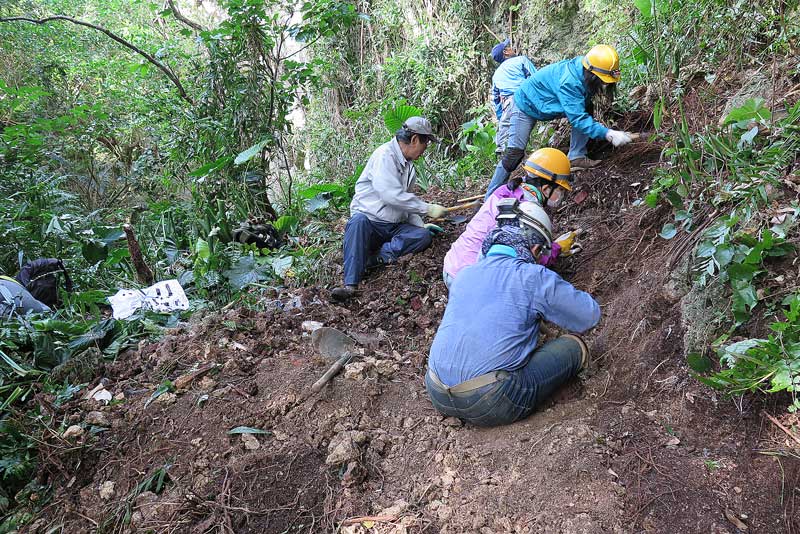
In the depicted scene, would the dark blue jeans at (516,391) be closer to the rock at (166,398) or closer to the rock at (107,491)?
the rock at (166,398)

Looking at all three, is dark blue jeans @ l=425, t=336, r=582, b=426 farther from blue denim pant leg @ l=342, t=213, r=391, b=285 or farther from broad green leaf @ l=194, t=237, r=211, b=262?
broad green leaf @ l=194, t=237, r=211, b=262

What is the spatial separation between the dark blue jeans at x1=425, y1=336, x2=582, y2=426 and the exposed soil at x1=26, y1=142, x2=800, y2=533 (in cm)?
10

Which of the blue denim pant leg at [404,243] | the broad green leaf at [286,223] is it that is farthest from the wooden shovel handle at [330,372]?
the broad green leaf at [286,223]

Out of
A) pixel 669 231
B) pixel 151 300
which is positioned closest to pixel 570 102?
pixel 669 231

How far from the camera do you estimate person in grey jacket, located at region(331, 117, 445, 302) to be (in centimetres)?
436

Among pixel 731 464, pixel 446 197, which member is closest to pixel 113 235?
pixel 446 197

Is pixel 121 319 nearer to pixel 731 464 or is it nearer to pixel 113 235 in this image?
pixel 113 235

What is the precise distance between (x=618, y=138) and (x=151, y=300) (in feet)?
13.6

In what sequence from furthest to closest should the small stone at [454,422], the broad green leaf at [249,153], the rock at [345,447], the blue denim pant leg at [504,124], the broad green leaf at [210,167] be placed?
the broad green leaf at [210,167] → the broad green leaf at [249,153] → the blue denim pant leg at [504,124] → the small stone at [454,422] → the rock at [345,447]

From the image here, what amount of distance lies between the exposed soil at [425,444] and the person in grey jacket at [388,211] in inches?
41.7

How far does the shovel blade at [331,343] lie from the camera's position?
11.1ft

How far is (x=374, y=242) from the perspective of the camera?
15.5 feet

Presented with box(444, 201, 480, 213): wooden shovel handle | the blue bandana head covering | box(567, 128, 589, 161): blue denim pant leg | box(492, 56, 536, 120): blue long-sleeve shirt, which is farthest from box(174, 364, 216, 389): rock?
box(492, 56, 536, 120): blue long-sleeve shirt

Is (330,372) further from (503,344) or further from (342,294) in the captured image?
(342,294)
